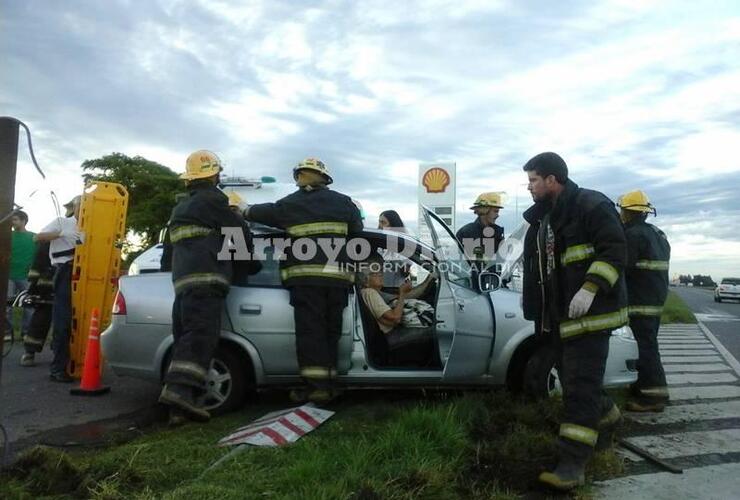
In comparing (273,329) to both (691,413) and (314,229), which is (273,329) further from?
(691,413)

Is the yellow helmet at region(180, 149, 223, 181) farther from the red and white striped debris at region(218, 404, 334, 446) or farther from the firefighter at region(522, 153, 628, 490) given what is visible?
the firefighter at region(522, 153, 628, 490)

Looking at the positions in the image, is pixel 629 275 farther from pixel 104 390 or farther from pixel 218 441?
pixel 104 390

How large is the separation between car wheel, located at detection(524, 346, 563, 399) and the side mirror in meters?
0.70

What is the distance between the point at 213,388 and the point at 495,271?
98.6 inches

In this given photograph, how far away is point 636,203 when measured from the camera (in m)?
5.66

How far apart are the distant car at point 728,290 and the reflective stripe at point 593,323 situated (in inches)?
1443

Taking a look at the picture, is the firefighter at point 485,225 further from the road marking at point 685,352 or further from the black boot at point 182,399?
the road marking at point 685,352

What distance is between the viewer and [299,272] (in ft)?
16.1

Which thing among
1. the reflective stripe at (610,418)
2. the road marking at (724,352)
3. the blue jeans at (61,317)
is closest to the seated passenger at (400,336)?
the reflective stripe at (610,418)

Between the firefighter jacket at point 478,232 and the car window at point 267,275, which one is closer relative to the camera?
the car window at point 267,275

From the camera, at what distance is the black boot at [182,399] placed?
4527 millimetres

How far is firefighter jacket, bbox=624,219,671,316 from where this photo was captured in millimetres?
5574

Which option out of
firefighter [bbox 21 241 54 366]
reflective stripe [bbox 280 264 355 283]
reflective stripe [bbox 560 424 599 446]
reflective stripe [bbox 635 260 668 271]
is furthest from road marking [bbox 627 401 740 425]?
firefighter [bbox 21 241 54 366]

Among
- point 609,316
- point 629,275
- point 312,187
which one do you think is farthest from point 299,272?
point 629,275
